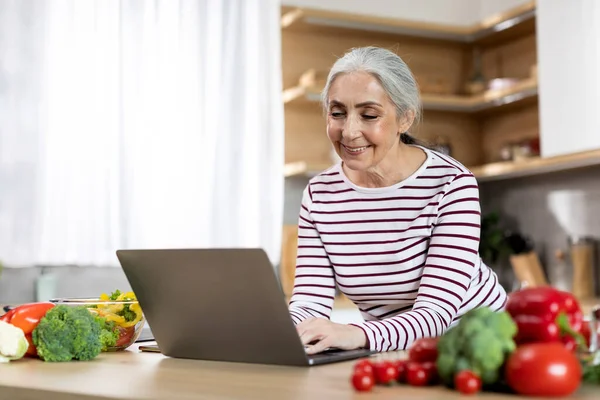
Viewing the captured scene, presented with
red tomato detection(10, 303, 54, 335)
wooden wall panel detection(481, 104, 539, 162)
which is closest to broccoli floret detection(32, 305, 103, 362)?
red tomato detection(10, 303, 54, 335)

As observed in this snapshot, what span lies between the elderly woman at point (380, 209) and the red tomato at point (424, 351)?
591mm

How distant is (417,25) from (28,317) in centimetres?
284

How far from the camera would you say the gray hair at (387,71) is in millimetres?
1742

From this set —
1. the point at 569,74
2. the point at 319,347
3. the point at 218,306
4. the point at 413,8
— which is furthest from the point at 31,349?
the point at 413,8

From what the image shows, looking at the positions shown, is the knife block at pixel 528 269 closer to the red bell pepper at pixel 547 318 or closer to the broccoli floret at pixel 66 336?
the broccoli floret at pixel 66 336

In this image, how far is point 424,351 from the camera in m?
1.02

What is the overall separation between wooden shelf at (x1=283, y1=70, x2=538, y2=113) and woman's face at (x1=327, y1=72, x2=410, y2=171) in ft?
6.01

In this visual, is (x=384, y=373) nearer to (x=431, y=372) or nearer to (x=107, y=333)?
(x=431, y=372)

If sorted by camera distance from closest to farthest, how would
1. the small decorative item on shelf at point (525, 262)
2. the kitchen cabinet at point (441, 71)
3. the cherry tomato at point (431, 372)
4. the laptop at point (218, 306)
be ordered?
the cherry tomato at point (431, 372)
the laptop at point (218, 306)
the kitchen cabinet at point (441, 71)
the small decorative item on shelf at point (525, 262)

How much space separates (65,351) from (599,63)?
2582 millimetres

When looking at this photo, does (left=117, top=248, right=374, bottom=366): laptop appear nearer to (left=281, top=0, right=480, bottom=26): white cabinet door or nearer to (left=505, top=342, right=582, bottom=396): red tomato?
(left=505, top=342, right=582, bottom=396): red tomato

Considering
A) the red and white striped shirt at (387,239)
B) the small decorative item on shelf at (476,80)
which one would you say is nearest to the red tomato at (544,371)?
the red and white striped shirt at (387,239)

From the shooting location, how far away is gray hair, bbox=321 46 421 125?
1742 millimetres

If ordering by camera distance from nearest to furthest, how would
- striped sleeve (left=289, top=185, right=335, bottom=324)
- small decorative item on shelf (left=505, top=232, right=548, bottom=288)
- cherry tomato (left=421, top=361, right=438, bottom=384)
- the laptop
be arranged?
cherry tomato (left=421, top=361, right=438, bottom=384), the laptop, striped sleeve (left=289, top=185, right=335, bottom=324), small decorative item on shelf (left=505, top=232, right=548, bottom=288)
